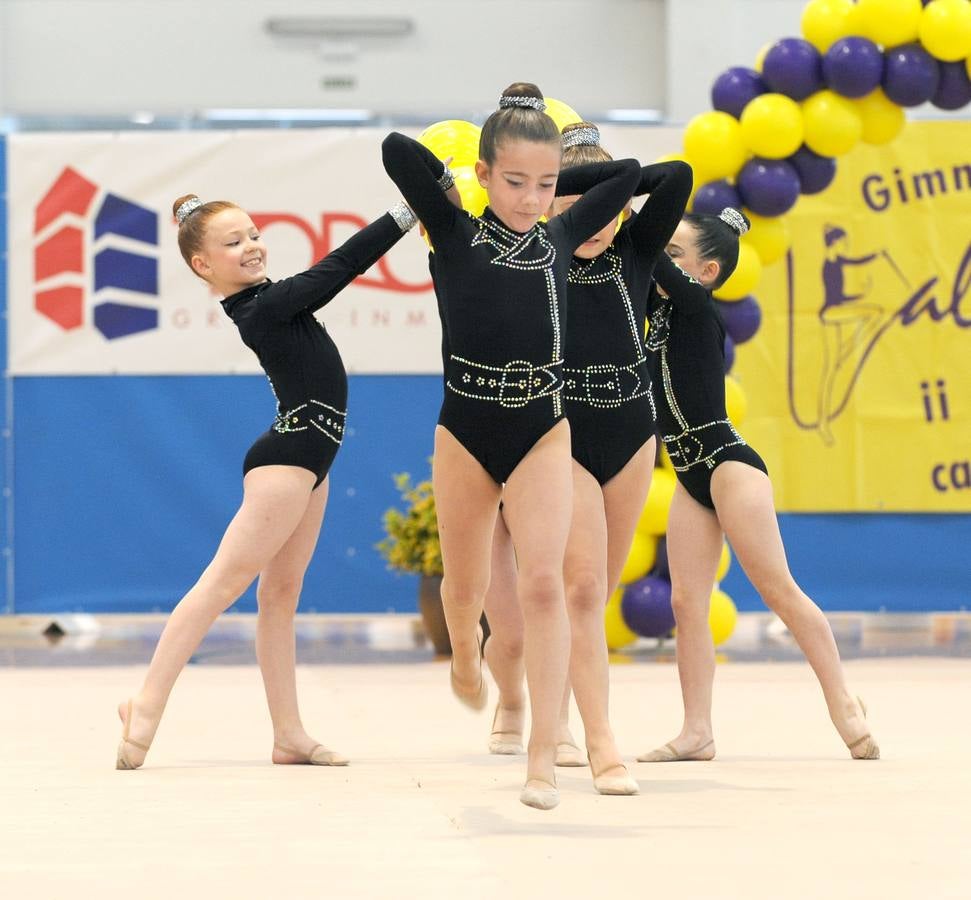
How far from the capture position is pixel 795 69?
6.48 m

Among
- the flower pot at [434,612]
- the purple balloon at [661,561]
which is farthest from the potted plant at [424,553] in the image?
the purple balloon at [661,561]

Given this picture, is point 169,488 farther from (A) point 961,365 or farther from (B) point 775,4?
(B) point 775,4

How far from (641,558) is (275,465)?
3085 millimetres

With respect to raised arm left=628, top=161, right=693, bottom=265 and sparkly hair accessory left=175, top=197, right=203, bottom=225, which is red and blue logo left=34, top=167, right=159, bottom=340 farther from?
raised arm left=628, top=161, right=693, bottom=265

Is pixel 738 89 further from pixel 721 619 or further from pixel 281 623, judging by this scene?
pixel 281 623

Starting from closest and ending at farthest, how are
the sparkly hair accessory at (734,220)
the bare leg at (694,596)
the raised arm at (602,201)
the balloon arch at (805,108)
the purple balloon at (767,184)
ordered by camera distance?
the raised arm at (602,201), the bare leg at (694,596), the sparkly hair accessory at (734,220), the balloon arch at (805,108), the purple balloon at (767,184)

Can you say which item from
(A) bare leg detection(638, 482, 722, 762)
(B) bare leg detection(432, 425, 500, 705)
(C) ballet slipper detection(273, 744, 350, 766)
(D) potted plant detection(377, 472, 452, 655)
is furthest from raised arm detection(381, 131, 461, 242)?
(D) potted plant detection(377, 472, 452, 655)

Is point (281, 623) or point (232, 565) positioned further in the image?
point (281, 623)

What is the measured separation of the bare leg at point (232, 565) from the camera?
3.94 metres

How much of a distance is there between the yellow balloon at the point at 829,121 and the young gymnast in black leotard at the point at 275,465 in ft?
10.2

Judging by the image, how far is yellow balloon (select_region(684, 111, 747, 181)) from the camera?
21.4ft

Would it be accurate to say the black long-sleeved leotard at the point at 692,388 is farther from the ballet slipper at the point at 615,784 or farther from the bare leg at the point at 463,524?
the ballet slipper at the point at 615,784

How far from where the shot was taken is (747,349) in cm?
819

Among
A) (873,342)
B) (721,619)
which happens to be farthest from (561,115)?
(873,342)
